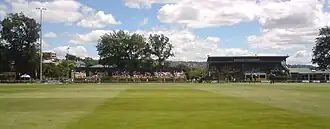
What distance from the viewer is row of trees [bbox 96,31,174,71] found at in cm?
17862

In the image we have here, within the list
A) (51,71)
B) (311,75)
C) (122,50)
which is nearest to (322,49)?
(311,75)

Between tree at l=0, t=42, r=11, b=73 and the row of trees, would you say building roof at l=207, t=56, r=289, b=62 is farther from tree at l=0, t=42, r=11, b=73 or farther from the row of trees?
tree at l=0, t=42, r=11, b=73

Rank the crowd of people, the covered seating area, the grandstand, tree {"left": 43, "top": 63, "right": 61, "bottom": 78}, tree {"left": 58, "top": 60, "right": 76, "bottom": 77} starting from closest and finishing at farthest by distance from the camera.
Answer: tree {"left": 43, "top": 63, "right": 61, "bottom": 78}, the crowd of people, the grandstand, tree {"left": 58, "top": 60, "right": 76, "bottom": 77}, the covered seating area

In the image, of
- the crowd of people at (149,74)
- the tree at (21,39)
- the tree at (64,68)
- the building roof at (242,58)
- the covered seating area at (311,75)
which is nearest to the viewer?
the tree at (21,39)

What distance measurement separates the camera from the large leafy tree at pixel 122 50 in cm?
17838

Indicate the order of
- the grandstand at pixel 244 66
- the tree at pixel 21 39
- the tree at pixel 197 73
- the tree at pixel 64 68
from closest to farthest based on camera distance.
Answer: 1. the tree at pixel 21 39
2. the tree at pixel 197 73
3. the grandstand at pixel 244 66
4. the tree at pixel 64 68

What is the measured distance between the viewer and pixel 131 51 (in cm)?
17988

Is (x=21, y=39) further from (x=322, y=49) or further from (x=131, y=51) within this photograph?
(x=322, y=49)

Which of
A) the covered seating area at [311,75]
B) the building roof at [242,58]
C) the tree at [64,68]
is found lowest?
the covered seating area at [311,75]

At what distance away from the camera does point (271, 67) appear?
607 ft

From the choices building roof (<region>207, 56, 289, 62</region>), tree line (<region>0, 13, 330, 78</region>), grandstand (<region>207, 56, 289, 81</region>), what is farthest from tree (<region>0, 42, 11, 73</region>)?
building roof (<region>207, 56, 289, 62</region>)

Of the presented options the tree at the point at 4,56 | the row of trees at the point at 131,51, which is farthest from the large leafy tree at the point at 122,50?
the tree at the point at 4,56

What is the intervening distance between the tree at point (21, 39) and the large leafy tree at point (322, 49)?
98.4 metres

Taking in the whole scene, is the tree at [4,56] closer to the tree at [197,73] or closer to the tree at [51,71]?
the tree at [51,71]
